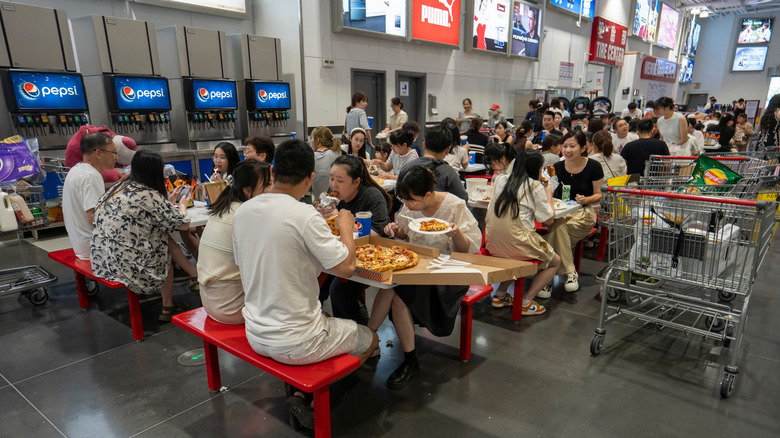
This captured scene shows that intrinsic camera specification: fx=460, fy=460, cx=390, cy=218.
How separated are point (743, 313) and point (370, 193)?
235cm

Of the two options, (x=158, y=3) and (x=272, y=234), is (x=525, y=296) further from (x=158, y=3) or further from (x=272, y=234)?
(x=158, y=3)

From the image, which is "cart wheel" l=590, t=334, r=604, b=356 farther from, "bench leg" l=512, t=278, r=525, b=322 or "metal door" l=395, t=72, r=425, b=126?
"metal door" l=395, t=72, r=425, b=126

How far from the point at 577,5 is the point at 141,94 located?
13.3 m

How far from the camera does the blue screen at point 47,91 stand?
534cm

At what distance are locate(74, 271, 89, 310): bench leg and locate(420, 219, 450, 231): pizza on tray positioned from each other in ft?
9.71

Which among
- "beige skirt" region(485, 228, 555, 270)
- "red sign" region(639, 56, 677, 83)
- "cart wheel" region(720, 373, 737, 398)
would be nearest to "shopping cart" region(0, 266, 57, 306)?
"beige skirt" region(485, 228, 555, 270)

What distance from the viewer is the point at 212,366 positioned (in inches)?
107

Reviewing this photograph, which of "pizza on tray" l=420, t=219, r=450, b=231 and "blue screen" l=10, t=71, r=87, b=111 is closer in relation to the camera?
"pizza on tray" l=420, t=219, r=450, b=231

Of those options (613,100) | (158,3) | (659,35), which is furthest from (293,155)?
(659,35)

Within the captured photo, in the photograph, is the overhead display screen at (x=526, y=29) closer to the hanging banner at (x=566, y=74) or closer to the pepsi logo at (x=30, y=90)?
the hanging banner at (x=566, y=74)

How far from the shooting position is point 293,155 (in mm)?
Answer: 2049

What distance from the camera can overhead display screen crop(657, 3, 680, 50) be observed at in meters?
19.7

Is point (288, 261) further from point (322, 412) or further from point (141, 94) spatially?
point (141, 94)

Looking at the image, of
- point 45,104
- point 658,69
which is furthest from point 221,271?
point 658,69
